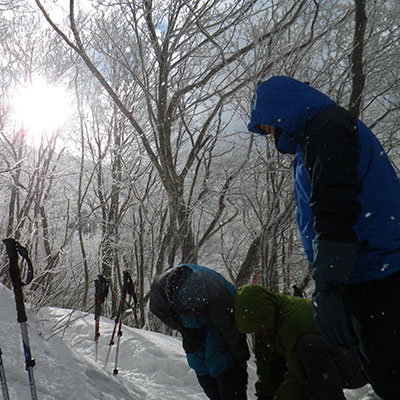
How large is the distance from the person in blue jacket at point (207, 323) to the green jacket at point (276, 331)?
0.53 ft

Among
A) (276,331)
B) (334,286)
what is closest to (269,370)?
(276,331)

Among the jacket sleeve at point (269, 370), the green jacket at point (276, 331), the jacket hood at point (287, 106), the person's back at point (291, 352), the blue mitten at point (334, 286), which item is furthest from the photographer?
the jacket sleeve at point (269, 370)

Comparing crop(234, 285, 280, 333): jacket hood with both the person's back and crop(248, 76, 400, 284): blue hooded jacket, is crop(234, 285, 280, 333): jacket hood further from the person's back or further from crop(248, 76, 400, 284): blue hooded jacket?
crop(248, 76, 400, 284): blue hooded jacket

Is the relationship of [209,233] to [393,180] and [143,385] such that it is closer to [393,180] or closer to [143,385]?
[143,385]

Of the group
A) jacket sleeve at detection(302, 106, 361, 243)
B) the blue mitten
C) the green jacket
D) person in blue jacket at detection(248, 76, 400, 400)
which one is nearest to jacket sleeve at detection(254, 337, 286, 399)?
the green jacket

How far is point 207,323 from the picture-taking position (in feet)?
7.87

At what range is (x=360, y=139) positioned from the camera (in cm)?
132

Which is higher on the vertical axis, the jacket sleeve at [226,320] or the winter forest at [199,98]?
the winter forest at [199,98]

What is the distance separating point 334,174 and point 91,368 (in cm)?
278

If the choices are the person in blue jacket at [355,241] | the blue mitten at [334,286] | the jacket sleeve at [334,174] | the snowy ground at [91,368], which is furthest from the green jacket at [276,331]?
the jacket sleeve at [334,174]

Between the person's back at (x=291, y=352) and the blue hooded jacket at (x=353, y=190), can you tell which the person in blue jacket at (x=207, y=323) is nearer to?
the person's back at (x=291, y=352)

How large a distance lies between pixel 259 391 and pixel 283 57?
422 cm

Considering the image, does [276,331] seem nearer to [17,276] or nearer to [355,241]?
[355,241]

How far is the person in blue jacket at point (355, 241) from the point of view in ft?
3.98
